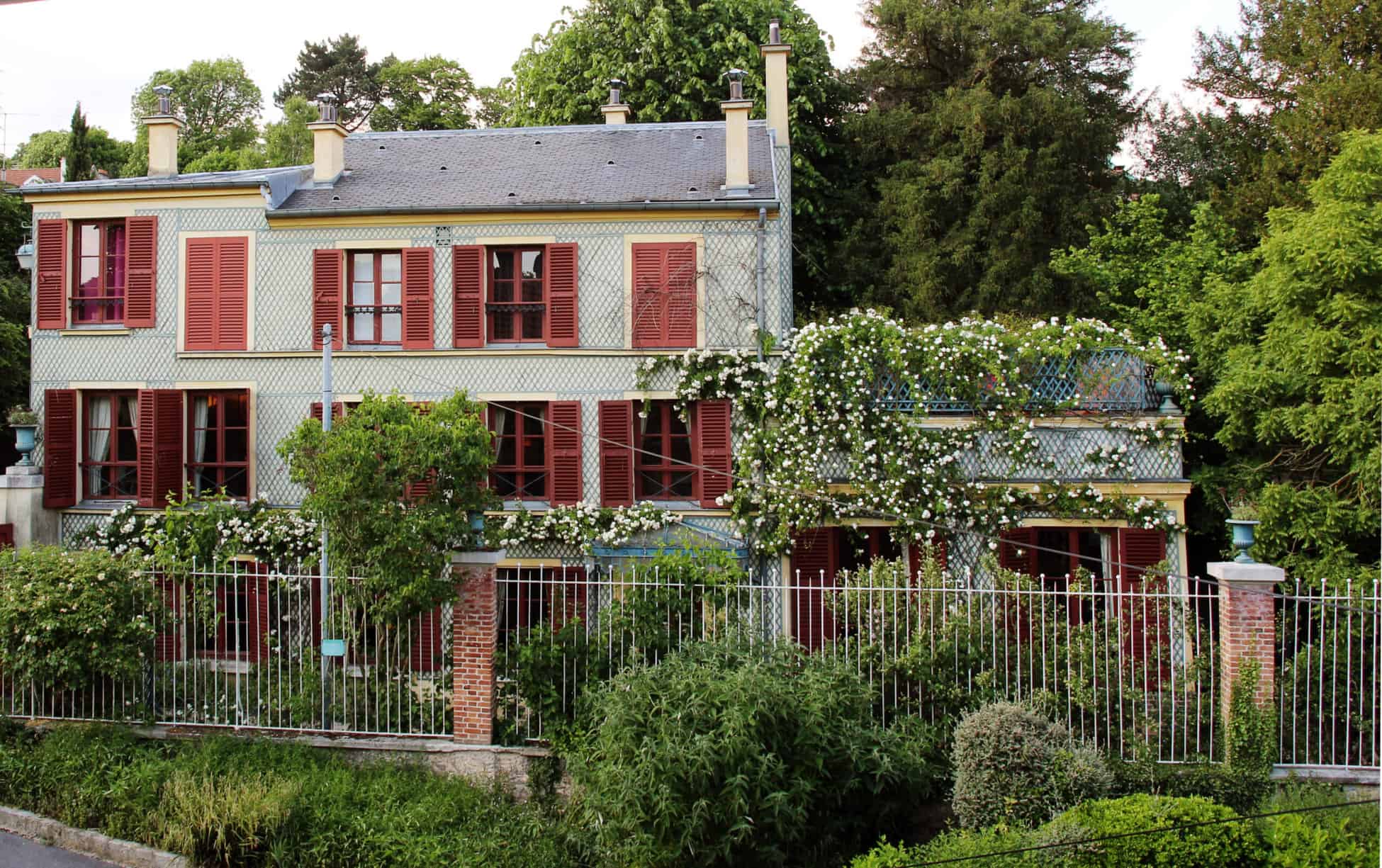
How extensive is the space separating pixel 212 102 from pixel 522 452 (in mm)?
32600

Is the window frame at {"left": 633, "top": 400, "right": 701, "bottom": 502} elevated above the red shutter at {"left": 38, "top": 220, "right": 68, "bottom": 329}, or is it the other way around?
the red shutter at {"left": 38, "top": 220, "right": 68, "bottom": 329}

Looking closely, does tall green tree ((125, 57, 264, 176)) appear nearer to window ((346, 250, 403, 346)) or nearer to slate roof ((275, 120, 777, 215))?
slate roof ((275, 120, 777, 215))

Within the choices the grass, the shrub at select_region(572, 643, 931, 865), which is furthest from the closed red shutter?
the grass

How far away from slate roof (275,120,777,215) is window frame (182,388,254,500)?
3.04m

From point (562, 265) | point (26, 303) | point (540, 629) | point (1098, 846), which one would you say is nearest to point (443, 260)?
point (562, 265)

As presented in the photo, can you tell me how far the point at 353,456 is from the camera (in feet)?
34.0

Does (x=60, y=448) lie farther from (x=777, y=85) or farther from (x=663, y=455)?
(x=777, y=85)

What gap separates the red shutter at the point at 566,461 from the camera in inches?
619

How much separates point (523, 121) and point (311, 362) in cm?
1197

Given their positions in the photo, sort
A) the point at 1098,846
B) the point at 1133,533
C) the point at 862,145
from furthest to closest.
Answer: the point at 862,145, the point at 1133,533, the point at 1098,846

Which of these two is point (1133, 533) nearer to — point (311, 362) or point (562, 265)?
point (562, 265)

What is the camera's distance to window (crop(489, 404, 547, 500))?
15898 millimetres

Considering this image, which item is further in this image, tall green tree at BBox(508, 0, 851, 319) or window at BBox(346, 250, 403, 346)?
tall green tree at BBox(508, 0, 851, 319)

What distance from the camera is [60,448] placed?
53.0 ft
